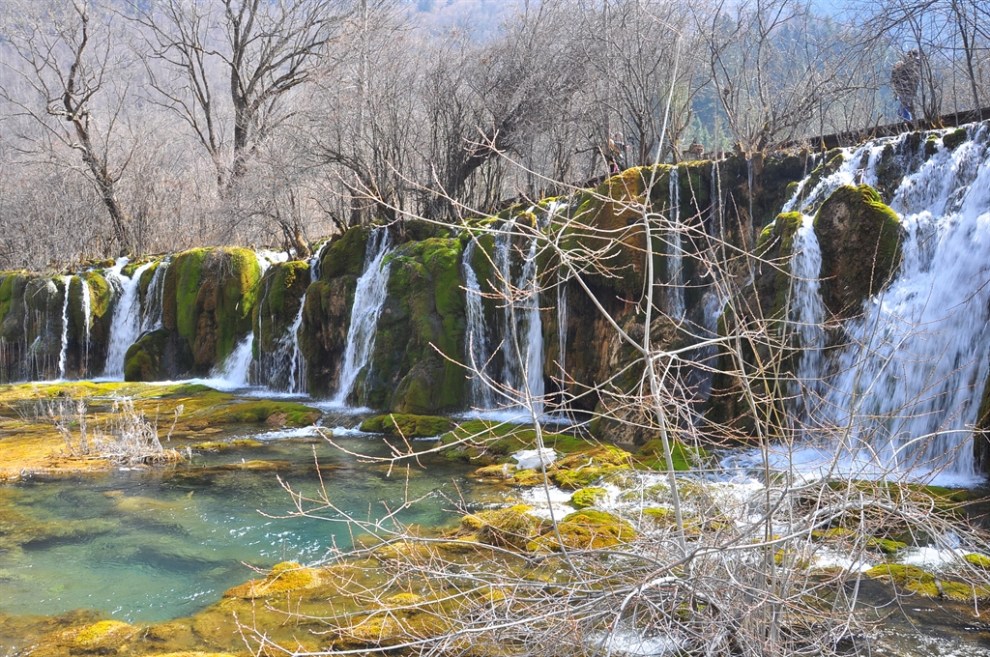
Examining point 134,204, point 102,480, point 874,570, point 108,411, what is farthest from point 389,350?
point 134,204

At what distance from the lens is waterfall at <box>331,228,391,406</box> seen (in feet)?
57.7

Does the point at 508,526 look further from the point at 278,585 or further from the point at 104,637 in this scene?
the point at 104,637

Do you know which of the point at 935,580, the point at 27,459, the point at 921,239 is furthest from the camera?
the point at 27,459

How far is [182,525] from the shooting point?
9.22m

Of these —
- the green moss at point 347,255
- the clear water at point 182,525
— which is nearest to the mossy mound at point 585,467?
the clear water at point 182,525

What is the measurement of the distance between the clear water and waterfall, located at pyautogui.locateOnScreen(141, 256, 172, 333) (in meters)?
12.2

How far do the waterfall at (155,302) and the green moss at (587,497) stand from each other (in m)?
17.6

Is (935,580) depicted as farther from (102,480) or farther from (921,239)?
(102,480)

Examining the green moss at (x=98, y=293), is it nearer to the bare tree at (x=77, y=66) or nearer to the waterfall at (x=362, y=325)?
the bare tree at (x=77, y=66)

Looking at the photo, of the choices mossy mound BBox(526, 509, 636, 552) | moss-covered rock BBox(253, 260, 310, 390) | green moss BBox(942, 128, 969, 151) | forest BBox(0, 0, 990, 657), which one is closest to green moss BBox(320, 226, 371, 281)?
forest BBox(0, 0, 990, 657)

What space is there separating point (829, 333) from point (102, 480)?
962 cm

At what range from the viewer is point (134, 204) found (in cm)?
3103

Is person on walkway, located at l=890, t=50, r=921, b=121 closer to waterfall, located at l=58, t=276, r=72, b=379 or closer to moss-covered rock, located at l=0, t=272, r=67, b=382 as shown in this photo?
waterfall, located at l=58, t=276, r=72, b=379

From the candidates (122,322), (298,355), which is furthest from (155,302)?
(298,355)
